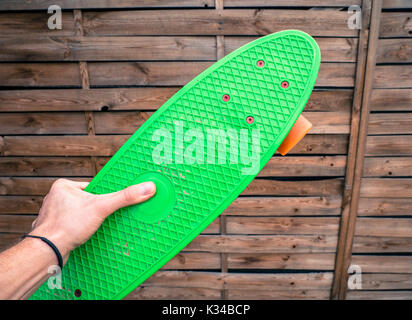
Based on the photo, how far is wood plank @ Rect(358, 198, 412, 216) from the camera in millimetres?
1604

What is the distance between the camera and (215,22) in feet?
4.33

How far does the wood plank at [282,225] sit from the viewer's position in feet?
5.42

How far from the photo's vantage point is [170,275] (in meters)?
1.80

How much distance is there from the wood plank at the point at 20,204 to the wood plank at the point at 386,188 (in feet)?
6.37

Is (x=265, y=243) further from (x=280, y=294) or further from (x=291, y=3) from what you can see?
(x=291, y=3)

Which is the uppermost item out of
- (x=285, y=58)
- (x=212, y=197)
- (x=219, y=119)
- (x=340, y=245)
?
(x=285, y=58)

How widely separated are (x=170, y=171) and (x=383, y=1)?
4.36 feet

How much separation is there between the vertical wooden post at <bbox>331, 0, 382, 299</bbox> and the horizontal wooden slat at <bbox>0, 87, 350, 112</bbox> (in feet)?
0.24

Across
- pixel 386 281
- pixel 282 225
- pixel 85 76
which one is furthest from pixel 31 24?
pixel 386 281

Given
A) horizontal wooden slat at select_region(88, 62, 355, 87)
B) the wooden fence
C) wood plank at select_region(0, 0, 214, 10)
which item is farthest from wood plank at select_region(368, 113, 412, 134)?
wood plank at select_region(0, 0, 214, 10)

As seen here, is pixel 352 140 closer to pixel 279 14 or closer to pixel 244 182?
pixel 279 14

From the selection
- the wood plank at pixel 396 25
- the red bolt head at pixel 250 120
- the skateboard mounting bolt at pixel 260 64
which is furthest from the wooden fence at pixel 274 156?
the red bolt head at pixel 250 120

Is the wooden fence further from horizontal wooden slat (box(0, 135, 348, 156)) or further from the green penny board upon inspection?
the green penny board

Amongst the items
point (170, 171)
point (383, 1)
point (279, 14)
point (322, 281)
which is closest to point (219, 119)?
point (170, 171)
